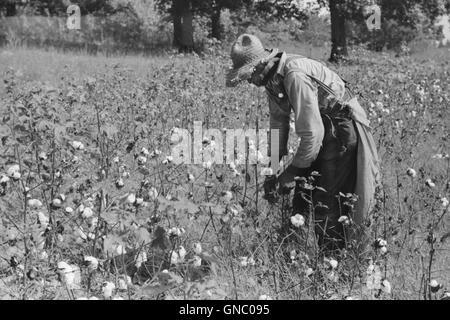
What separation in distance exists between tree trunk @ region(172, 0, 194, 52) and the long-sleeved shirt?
55.2ft

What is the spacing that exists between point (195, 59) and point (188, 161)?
6.79 metres

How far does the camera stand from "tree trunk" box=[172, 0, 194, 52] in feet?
65.8

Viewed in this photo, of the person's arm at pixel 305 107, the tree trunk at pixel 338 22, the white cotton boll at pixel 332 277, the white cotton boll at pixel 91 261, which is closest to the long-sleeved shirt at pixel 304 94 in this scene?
the person's arm at pixel 305 107

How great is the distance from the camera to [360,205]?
3.36 metres

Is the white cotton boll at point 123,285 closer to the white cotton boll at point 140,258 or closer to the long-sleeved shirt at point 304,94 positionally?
the white cotton boll at point 140,258

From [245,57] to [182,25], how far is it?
1757cm

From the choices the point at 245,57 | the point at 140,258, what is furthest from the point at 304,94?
the point at 140,258

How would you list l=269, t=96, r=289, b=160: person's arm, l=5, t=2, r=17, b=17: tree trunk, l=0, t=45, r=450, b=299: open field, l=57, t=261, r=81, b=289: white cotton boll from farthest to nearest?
l=5, t=2, r=17, b=17: tree trunk, l=269, t=96, r=289, b=160: person's arm, l=0, t=45, r=450, b=299: open field, l=57, t=261, r=81, b=289: white cotton boll

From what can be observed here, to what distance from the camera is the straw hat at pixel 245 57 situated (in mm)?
3096

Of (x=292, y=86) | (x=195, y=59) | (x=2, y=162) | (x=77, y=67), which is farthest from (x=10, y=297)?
(x=77, y=67)

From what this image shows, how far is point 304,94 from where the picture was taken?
3084 mm

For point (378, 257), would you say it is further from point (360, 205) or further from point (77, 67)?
point (77, 67)

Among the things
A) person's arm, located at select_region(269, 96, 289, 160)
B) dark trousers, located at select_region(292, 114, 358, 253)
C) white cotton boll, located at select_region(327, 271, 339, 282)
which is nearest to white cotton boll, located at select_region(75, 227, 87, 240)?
white cotton boll, located at select_region(327, 271, 339, 282)

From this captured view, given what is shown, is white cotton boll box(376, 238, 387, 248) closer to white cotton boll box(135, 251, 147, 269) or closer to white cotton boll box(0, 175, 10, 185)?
white cotton boll box(135, 251, 147, 269)
